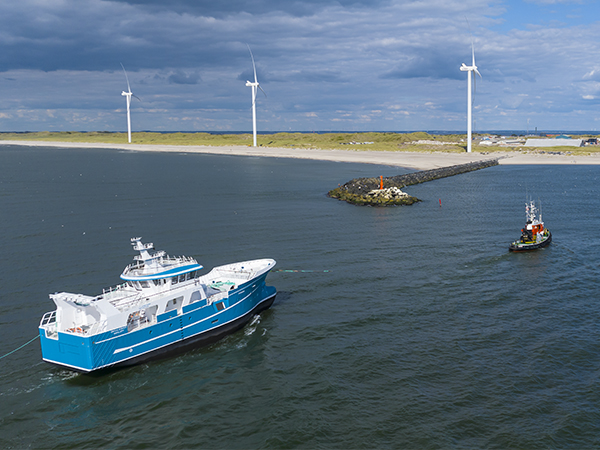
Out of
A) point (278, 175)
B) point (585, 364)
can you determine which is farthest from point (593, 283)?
point (278, 175)

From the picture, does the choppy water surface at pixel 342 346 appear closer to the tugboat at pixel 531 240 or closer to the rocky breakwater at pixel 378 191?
the tugboat at pixel 531 240

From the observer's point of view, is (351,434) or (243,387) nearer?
(351,434)

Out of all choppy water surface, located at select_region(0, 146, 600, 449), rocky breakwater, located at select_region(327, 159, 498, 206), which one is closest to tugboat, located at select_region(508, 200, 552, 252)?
choppy water surface, located at select_region(0, 146, 600, 449)

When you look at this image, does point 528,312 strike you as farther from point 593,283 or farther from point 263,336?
point 263,336

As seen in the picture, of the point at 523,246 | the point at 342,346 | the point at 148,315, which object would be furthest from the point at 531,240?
the point at 148,315

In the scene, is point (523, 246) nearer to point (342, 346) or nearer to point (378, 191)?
point (342, 346)

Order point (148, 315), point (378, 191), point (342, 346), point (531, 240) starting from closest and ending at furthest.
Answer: point (148, 315)
point (342, 346)
point (531, 240)
point (378, 191)

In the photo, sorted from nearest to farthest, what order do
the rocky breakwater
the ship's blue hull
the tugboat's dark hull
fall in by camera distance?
1. the ship's blue hull
2. the tugboat's dark hull
3. the rocky breakwater

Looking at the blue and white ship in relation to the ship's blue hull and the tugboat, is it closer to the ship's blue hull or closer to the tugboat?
the ship's blue hull
